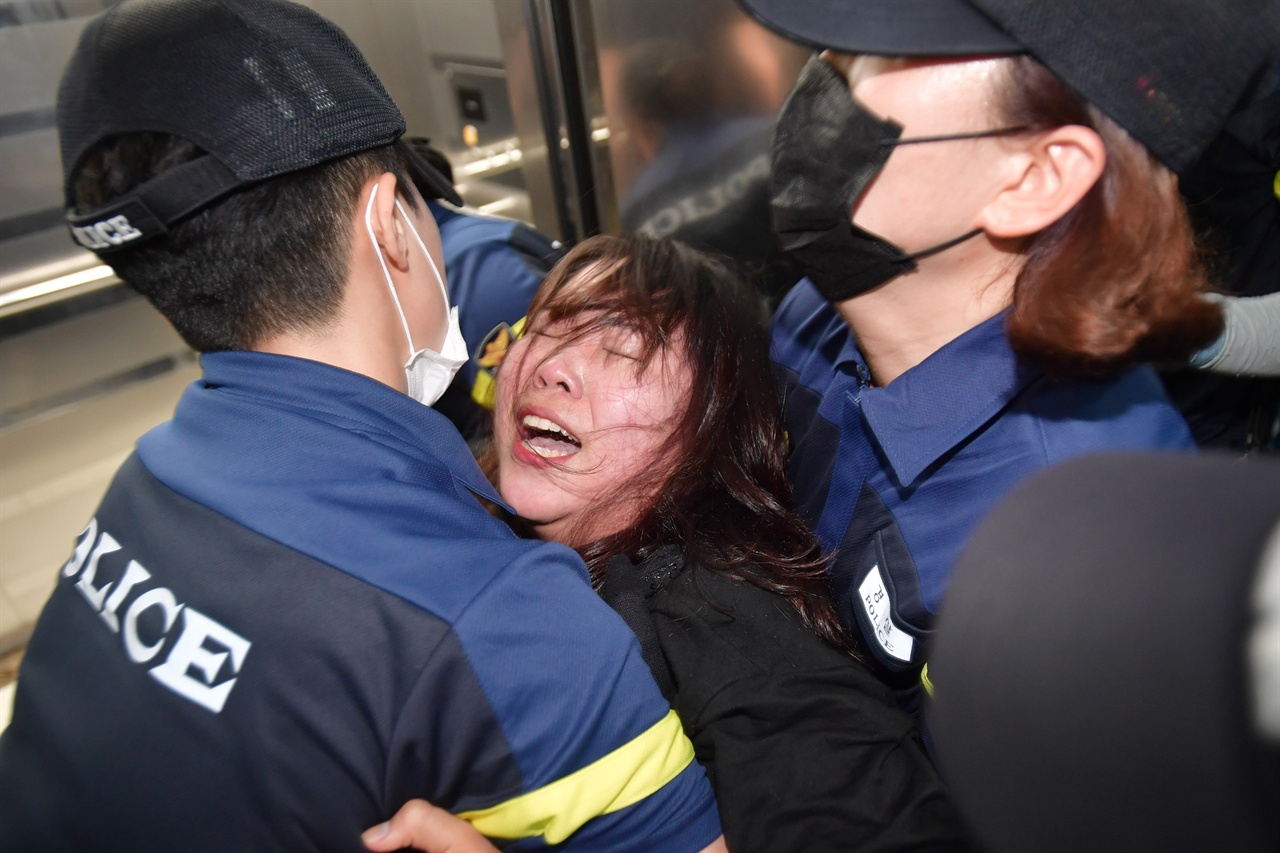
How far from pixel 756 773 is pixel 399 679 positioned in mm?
431

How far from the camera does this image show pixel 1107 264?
98 centimetres

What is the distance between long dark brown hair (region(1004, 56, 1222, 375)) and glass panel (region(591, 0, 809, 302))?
3.02ft

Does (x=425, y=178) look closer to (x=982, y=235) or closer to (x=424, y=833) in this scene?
(x=982, y=235)

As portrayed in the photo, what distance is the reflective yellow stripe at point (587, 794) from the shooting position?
34.2 inches

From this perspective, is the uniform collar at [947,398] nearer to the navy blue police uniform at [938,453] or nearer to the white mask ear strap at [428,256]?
the navy blue police uniform at [938,453]

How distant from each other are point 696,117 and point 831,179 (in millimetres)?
931

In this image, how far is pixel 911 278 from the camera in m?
1.15

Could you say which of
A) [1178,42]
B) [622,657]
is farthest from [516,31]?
[622,657]

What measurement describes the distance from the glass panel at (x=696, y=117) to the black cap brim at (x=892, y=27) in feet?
2.76

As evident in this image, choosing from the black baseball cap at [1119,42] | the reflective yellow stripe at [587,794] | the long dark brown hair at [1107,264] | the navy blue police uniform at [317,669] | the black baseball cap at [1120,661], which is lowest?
the reflective yellow stripe at [587,794]

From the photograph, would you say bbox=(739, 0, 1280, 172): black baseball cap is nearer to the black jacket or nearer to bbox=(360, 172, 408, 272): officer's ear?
bbox=(360, 172, 408, 272): officer's ear

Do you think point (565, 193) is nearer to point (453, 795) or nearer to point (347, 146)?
point (347, 146)

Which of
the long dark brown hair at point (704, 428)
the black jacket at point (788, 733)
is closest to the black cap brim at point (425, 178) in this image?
the long dark brown hair at point (704, 428)

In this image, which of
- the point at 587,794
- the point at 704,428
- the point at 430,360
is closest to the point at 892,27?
the point at 704,428
